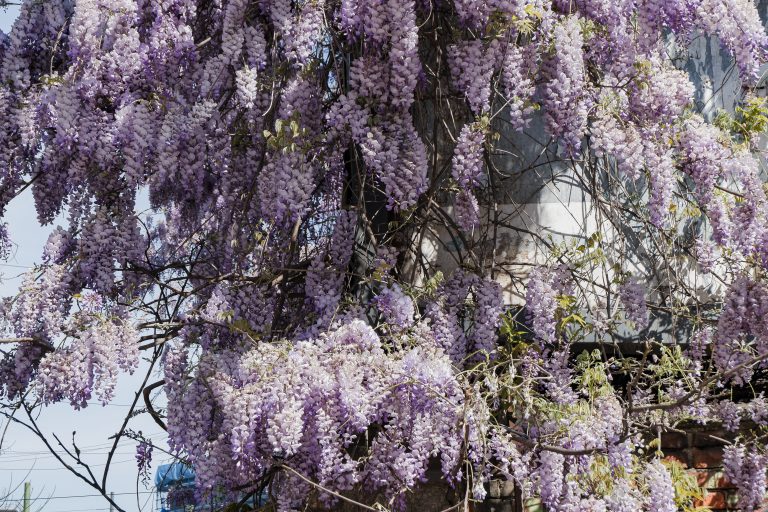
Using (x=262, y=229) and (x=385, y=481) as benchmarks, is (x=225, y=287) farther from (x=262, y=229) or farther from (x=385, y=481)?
(x=385, y=481)

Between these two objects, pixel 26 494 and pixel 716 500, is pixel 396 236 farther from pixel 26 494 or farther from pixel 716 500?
pixel 26 494

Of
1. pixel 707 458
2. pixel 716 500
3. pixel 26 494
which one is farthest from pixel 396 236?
pixel 26 494

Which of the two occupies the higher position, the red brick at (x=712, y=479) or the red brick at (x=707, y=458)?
the red brick at (x=707, y=458)

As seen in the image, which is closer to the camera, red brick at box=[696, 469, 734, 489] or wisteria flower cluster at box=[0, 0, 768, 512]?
wisteria flower cluster at box=[0, 0, 768, 512]

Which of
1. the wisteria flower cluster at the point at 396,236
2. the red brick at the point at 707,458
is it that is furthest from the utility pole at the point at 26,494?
the red brick at the point at 707,458

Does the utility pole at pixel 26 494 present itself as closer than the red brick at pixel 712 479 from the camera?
No

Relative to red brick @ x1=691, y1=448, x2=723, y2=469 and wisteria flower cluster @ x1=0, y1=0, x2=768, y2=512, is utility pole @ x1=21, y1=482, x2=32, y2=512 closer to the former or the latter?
wisteria flower cluster @ x1=0, y1=0, x2=768, y2=512

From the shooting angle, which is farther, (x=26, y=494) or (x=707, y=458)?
(x=26, y=494)

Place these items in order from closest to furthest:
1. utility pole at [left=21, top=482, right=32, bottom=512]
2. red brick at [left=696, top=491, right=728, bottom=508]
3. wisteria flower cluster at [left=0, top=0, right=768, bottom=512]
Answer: wisteria flower cluster at [left=0, top=0, right=768, bottom=512], red brick at [left=696, top=491, right=728, bottom=508], utility pole at [left=21, top=482, right=32, bottom=512]

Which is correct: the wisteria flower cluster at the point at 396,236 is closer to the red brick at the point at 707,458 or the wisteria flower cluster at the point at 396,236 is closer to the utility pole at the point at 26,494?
the red brick at the point at 707,458

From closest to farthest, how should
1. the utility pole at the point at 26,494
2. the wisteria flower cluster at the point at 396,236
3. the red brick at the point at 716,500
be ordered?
the wisteria flower cluster at the point at 396,236 < the red brick at the point at 716,500 < the utility pole at the point at 26,494

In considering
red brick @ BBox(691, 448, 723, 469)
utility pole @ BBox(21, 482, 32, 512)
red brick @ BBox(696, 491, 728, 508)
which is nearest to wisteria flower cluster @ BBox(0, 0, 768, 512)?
red brick @ BBox(691, 448, 723, 469)

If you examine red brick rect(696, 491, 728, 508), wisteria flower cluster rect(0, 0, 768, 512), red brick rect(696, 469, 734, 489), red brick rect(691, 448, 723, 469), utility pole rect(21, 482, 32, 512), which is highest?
utility pole rect(21, 482, 32, 512)

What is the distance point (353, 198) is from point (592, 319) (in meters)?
1.24
